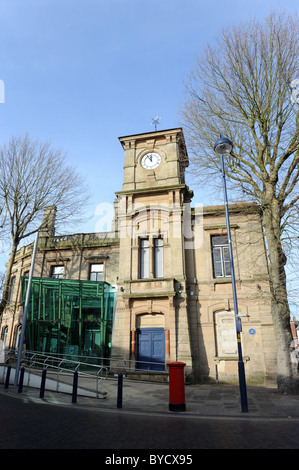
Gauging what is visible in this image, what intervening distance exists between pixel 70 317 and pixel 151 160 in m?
12.2

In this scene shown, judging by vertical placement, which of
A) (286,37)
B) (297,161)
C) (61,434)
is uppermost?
(286,37)

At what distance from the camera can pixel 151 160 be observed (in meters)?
21.8

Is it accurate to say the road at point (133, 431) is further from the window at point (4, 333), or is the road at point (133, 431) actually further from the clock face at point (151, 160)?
the window at point (4, 333)

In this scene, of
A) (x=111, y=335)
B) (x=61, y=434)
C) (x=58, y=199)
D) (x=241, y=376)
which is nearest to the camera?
(x=61, y=434)

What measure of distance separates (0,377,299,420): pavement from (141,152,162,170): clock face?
1422 centimetres

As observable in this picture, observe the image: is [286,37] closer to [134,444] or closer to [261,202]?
[261,202]

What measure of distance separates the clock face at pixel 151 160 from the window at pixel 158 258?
17.8ft

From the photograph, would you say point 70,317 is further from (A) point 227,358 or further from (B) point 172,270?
(A) point 227,358

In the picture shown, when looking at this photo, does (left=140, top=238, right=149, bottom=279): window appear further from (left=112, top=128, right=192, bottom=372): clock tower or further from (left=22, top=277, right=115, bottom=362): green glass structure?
(left=22, top=277, right=115, bottom=362): green glass structure

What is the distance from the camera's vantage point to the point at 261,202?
14.1 metres

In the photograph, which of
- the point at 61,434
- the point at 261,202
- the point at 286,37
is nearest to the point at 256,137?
the point at 261,202

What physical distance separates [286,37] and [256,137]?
437cm

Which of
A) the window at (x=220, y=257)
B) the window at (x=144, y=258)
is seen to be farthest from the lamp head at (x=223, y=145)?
the window at (x=144, y=258)
